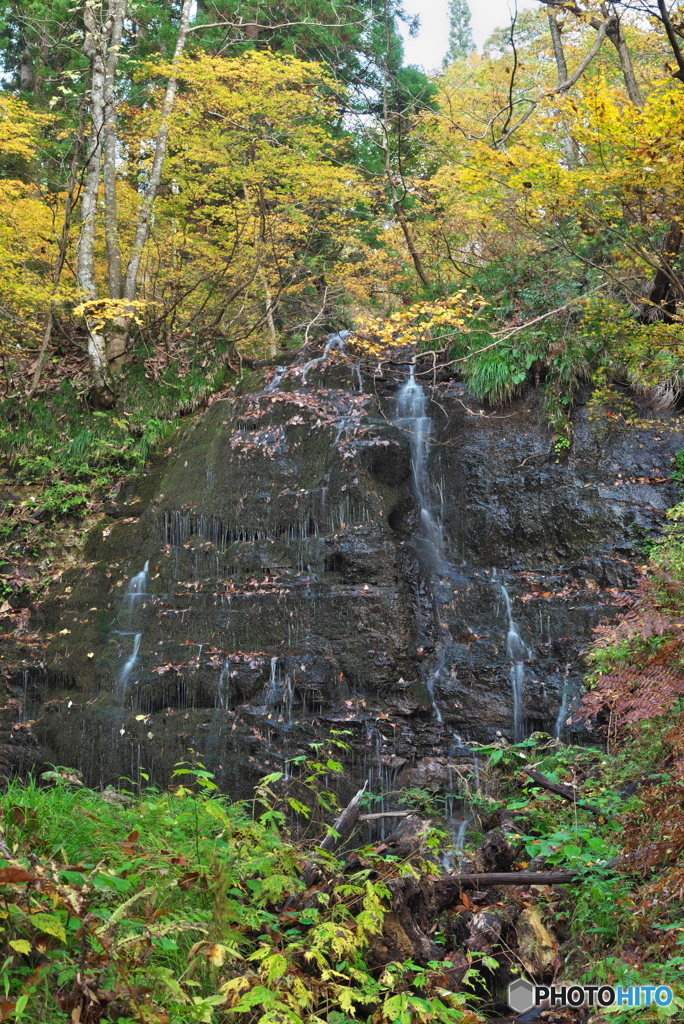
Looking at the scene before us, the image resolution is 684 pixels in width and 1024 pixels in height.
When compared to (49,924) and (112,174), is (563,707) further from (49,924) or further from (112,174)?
(112,174)

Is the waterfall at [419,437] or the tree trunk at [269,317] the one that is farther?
the tree trunk at [269,317]

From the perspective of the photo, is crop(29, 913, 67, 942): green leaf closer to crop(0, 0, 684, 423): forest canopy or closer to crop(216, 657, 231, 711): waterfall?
crop(216, 657, 231, 711): waterfall

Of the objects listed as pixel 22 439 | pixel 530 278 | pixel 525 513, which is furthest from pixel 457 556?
pixel 22 439

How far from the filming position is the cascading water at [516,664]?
7043 millimetres

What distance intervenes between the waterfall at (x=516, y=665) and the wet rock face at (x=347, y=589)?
2 cm

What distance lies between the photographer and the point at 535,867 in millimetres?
3836

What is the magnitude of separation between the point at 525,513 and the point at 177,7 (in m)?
15.3

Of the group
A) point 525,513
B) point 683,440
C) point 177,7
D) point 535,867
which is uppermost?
point 177,7

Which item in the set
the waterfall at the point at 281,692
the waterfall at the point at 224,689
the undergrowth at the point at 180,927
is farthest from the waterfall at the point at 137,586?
the undergrowth at the point at 180,927

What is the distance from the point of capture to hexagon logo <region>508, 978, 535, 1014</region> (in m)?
3.09

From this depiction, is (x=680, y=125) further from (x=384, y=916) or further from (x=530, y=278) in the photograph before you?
(x=384, y=916)

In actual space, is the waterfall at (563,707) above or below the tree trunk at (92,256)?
below

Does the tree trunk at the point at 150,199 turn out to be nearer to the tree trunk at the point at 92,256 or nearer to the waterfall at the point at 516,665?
the tree trunk at the point at 92,256

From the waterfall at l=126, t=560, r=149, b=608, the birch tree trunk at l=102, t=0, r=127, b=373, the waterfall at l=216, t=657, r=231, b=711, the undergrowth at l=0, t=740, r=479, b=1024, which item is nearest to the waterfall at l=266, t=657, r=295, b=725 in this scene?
the waterfall at l=216, t=657, r=231, b=711
